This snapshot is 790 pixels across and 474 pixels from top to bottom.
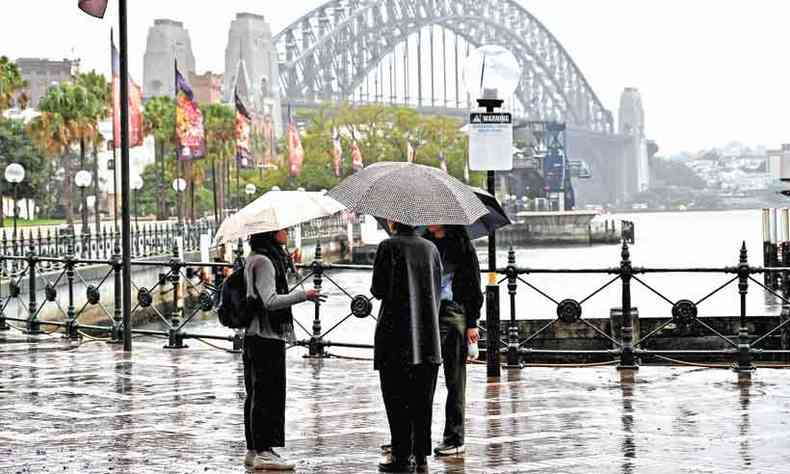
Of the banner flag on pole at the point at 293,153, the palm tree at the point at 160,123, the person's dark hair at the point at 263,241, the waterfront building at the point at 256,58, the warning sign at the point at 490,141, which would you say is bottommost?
the person's dark hair at the point at 263,241

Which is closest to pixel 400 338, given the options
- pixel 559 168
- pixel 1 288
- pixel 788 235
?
pixel 1 288

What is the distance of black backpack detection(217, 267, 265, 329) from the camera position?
10.2m

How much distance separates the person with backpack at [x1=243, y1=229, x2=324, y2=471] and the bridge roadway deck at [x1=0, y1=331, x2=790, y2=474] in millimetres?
293

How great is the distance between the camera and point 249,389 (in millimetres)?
10508

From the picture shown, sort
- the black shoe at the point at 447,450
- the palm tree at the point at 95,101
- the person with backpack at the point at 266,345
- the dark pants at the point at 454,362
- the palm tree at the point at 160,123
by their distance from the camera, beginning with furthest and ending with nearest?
1. the palm tree at the point at 160,123
2. the palm tree at the point at 95,101
3. the black shoe at the point at 447,450
4. the dark pants at the point at 454,362
5. the person with backpack at the point at 266,345

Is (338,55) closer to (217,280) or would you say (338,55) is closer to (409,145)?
(409,145)

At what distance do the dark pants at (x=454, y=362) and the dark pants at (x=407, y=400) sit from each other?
622 mm

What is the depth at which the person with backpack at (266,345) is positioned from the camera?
10188 millimetres

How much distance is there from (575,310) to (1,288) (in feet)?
69.7

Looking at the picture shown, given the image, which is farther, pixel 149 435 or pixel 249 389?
pixel 149 435

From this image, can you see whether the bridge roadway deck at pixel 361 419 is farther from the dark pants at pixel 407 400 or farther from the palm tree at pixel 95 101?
the palm tree at pixel 95 101

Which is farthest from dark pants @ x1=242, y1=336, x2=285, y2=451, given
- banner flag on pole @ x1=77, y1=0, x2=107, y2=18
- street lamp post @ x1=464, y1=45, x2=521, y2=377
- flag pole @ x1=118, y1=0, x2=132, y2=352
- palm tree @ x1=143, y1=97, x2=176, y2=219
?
palm tree @ x1=143, y1=97, x2=176, y2=219

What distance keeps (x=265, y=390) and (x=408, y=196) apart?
1.77 meters

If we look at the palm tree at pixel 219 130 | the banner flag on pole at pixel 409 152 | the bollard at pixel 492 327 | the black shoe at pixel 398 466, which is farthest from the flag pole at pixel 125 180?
the banner flag on pole at pixel 409 152
